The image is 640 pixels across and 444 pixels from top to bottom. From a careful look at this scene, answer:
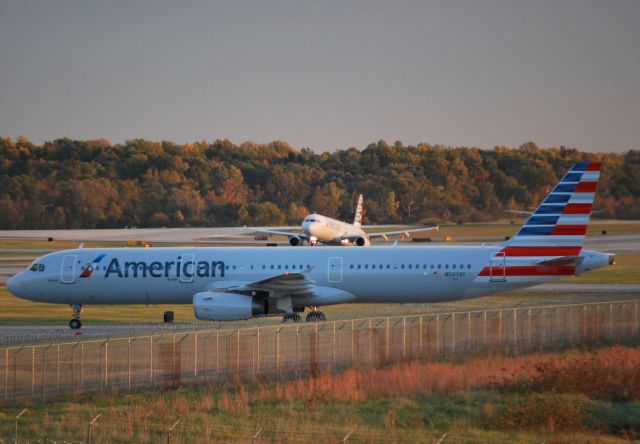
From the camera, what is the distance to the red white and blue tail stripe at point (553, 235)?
121 ft

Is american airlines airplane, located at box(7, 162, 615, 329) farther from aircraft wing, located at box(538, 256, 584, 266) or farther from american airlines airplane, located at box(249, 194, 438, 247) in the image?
american airlines airplane, located at box(249, 194, 438, 247)

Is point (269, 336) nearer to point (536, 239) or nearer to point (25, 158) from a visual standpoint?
point (536, 239)

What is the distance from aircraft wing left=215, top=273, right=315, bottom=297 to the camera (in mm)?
36344

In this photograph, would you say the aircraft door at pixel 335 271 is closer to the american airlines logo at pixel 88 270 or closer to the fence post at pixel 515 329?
the american airlines logo at pixel 88 270

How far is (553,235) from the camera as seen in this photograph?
1471 inches

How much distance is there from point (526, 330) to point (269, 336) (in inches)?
309

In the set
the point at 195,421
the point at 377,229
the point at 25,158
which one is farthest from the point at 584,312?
the point at 25,158

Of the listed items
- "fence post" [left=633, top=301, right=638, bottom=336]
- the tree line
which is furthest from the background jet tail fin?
the tree line

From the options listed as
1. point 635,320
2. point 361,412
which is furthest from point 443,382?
point 635,320

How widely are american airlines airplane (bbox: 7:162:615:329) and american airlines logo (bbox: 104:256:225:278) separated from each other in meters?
0.04

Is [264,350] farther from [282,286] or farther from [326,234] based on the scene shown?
[326,234]

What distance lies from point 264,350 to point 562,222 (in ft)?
51.2

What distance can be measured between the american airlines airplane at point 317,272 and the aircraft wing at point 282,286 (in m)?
0.04

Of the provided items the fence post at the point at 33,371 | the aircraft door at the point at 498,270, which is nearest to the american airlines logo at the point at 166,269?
the aircraft door at the point at 498,270
